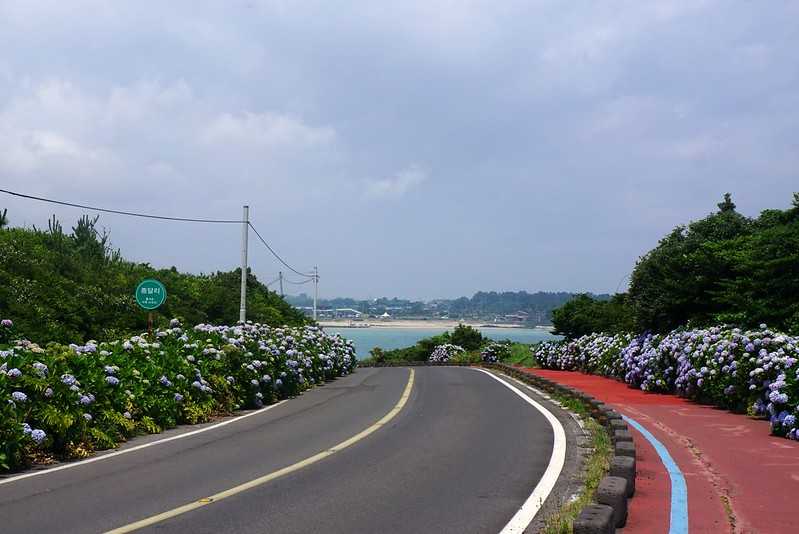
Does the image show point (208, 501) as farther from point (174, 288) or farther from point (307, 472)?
point (174, 288)

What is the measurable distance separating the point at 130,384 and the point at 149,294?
166 inches

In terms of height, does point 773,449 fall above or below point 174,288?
below

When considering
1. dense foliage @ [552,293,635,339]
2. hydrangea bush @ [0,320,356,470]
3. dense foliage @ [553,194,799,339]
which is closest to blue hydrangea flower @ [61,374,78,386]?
hydrangea bush @ [0,320,356,470]

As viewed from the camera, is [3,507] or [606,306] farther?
[606,306]

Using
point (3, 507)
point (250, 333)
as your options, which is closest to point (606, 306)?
point (250, 333)

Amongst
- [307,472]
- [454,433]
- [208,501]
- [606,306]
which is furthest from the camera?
[606,306]

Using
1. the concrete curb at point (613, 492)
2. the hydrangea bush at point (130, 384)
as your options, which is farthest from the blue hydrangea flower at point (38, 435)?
the concrete curb at point (613, 492)

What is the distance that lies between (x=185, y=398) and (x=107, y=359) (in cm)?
169

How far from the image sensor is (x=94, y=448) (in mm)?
10805

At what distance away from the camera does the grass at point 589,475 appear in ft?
21.2

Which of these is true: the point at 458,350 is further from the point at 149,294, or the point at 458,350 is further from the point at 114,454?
the point at 114,454

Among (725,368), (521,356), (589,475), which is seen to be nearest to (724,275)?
(725,368)

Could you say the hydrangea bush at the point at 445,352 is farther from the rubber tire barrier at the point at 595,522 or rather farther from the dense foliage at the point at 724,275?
the rubber tire barrier at the point at 595,522

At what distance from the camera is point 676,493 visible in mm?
7930
